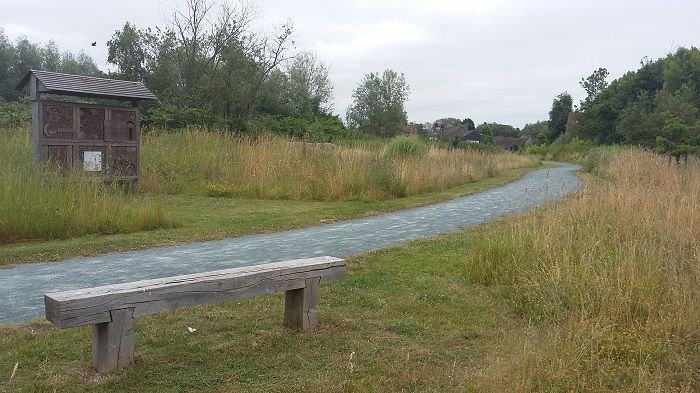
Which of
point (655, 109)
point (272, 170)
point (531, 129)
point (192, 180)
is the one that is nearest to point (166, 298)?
point (272, 170)

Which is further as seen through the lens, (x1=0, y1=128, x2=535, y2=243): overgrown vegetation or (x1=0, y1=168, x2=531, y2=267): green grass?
(x1=0, y1=128, x2=535, y2=243): overgrown vegetation

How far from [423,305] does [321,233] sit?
4.18 m

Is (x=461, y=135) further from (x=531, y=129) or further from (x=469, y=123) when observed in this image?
(x=531, y=129)

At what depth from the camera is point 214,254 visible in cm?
769

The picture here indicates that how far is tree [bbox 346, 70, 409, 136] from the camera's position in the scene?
1928 inches

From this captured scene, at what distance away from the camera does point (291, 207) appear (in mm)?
13000

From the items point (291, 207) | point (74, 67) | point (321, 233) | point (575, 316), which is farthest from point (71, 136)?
point (74, 67)

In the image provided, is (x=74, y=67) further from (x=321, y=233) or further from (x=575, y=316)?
(x=575, y=316)

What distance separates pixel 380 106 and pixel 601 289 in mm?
45159

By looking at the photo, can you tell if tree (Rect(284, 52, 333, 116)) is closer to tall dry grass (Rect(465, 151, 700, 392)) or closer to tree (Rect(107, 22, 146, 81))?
tree (Rect(107, 22, 146, 81))

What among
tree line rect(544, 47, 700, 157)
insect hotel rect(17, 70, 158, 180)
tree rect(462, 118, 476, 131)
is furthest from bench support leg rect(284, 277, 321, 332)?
tree rect(462, 118, 476, 131)

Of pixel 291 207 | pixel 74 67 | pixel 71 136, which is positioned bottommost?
pixel 291 207

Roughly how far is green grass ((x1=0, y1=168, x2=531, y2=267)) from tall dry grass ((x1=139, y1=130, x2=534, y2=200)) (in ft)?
2.23

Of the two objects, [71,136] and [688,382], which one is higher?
[71,136]
